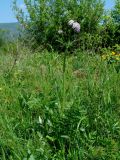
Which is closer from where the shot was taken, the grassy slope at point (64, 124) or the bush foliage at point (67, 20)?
the grassy slope at point (64, 124)

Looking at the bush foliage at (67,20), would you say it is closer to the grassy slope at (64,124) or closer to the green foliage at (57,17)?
the green foliage at (57,17)

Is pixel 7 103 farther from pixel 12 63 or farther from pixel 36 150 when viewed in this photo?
pixel 12 63

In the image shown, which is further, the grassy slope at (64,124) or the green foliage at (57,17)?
the green foliage at (57,17)

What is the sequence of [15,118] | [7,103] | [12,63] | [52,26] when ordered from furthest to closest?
[52,26], [12,63], [7,103], [15,118]

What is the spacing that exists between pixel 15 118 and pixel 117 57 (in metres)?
3.55

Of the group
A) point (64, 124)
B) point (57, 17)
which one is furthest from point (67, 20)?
point (64, 124)

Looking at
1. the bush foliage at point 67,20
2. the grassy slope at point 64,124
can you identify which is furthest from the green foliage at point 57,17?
the grassy slope at point 64,124

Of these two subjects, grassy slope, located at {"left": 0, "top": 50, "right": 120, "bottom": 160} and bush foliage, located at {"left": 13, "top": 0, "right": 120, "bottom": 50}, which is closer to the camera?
grassy slope, located at {"left": 0, "top": 50, "right": 120, "bottom": 160}

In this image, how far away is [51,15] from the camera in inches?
370

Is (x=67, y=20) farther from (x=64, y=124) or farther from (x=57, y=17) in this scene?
(x=64, y=124)

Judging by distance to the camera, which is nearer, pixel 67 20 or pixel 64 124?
pixel 64 124

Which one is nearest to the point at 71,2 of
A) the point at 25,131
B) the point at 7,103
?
the point at 7,103

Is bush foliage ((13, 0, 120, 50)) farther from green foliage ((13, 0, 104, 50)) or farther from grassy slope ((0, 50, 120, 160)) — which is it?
grassy slope ((0, 50, 120, 160))

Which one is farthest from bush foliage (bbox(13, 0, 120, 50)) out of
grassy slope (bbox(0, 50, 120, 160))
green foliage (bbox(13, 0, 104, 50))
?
grassy slope (bbox(0, 50, 120, 160))
